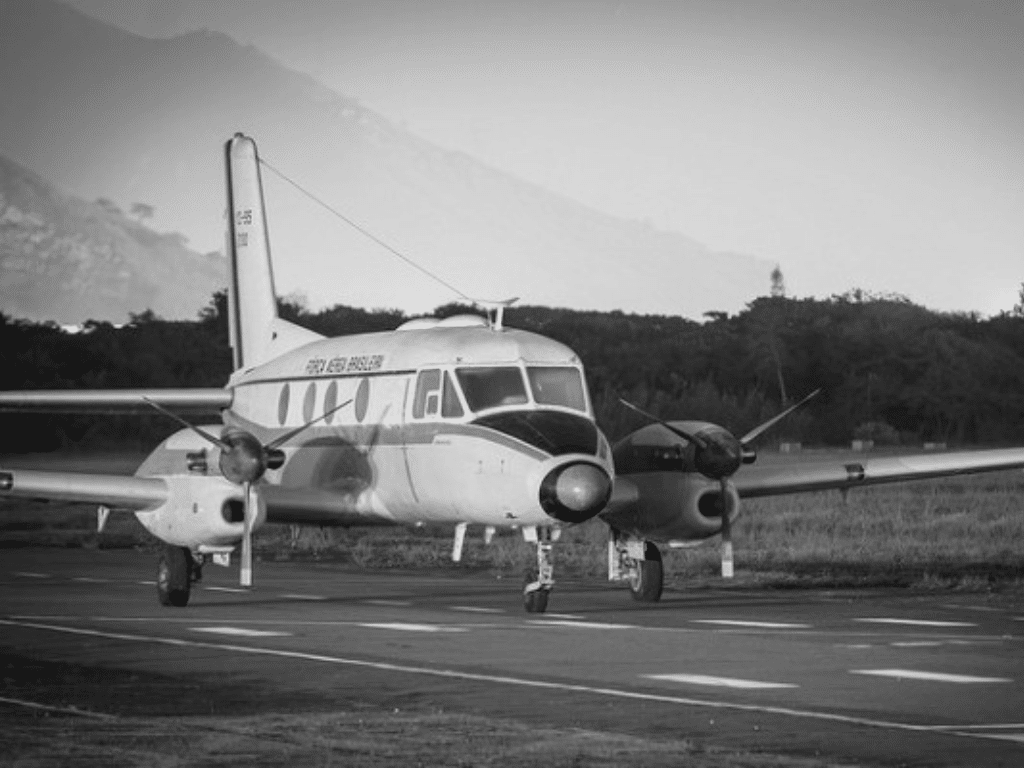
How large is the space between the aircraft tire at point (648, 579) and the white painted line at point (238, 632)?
584cm

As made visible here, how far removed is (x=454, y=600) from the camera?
87.2 feet

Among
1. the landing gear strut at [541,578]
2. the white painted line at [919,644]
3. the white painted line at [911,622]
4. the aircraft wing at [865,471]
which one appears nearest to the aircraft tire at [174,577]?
the landing gear strut at [541,578]

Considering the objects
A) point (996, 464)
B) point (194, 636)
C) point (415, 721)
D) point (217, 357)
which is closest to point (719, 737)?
point (415, 721)

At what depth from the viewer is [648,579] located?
26031 mm

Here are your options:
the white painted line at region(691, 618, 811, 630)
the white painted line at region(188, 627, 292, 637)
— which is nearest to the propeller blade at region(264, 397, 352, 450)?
the white painted line at region(188, 627, 292, 637)

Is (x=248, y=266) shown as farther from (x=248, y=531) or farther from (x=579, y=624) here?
(x=579, y=624)

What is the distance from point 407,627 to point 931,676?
254 inches

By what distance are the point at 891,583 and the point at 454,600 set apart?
20.0 ft

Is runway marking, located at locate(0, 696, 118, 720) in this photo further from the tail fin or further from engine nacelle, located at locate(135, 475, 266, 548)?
the tail fin

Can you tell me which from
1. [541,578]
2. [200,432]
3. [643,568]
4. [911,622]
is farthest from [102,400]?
[911,622]

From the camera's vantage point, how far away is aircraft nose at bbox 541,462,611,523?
75.5 ft

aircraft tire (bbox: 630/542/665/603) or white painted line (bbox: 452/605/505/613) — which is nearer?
white painted line (bbox: 452/605/505/613)

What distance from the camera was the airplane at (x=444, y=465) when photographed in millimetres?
24172

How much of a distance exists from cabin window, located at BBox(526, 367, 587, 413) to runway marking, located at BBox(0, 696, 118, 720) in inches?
401
